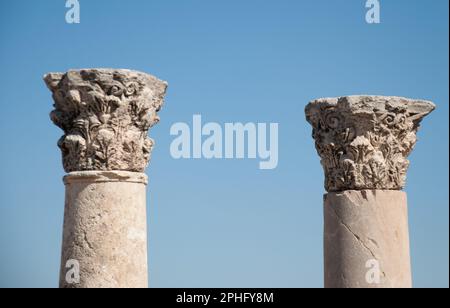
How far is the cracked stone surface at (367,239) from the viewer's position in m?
20.7

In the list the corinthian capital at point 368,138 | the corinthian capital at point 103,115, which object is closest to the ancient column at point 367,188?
the corinthian capital at point 368,138

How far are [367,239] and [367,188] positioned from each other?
1.10 meters

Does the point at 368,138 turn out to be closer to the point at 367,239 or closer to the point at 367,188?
the point at 367,188

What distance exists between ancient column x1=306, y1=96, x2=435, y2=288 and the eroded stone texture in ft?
15.9

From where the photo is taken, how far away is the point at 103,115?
1809cm

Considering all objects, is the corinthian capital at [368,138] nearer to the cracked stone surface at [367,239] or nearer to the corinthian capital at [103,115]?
the cracked stone surface at [367,239]

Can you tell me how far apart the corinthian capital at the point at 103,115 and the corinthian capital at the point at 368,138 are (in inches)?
182

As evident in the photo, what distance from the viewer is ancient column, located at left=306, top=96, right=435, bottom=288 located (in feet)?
68.0

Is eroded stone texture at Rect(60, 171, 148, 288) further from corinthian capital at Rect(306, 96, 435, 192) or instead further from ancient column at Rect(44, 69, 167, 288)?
corinthian capital at Rect(306, 96, 435, 192)

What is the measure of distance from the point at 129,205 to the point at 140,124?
1.56m

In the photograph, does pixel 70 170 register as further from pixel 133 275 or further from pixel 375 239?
pixel 375 239

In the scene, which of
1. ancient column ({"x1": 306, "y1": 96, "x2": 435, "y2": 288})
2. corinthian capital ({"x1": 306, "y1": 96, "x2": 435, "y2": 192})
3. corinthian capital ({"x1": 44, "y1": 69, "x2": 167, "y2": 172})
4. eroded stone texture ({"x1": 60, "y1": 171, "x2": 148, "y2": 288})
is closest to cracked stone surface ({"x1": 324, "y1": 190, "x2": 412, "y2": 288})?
ancient column ({"x1": 306, "y1": 96, "x2": 435, "y2": 288})
